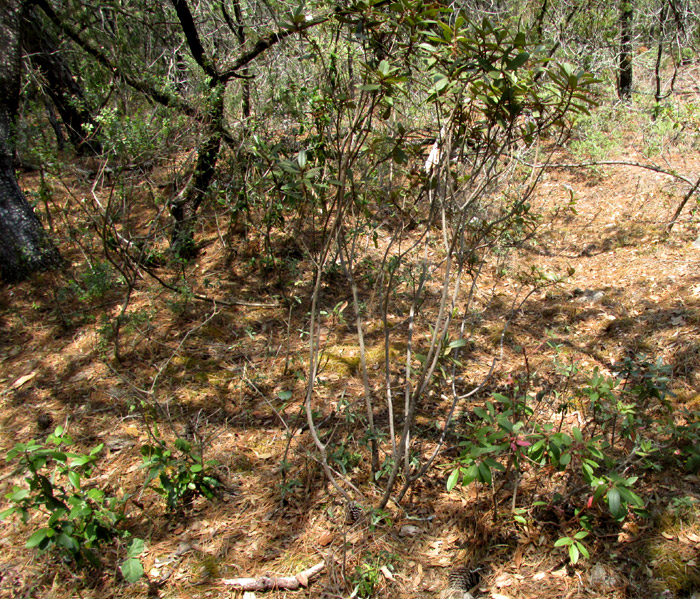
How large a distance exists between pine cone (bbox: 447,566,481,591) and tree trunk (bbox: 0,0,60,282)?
4.50 metres

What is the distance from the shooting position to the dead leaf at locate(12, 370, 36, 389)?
3.55m

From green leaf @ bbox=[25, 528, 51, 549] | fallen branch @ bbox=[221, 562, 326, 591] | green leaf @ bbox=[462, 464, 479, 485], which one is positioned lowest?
fallen branch @ bbox=[221, 562, 326, 591]

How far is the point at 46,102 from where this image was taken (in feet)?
21.7

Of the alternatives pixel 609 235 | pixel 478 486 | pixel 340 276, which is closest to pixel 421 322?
pixel 340 276

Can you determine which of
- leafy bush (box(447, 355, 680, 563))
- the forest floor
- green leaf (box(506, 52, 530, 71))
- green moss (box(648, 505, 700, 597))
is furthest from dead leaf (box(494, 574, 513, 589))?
green leaf (box(506, 52, 530, 71))

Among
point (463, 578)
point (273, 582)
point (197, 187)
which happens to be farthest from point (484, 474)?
point (197, 187)

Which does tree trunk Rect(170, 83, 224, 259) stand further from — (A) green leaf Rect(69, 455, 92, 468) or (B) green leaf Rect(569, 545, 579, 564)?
(B) green leaf Rect(569, 545, 579, 564)

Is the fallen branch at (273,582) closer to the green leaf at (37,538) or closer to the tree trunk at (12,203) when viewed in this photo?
the green leaf at (37,538)

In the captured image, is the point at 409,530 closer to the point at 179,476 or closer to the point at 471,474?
the point at 471,474

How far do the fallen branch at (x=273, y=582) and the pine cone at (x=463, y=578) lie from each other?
588mm

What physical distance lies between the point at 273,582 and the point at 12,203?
4.29m

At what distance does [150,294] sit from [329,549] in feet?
9.79

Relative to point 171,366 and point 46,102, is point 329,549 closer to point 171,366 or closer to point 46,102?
point 171,366

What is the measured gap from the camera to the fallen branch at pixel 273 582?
2115 mm
